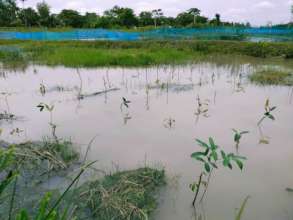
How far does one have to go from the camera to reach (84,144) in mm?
2684

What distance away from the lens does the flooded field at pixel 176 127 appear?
189 centimetres

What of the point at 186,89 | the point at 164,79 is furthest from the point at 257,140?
the point at 164,79

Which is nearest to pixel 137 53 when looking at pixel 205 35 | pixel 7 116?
pixel 7 116

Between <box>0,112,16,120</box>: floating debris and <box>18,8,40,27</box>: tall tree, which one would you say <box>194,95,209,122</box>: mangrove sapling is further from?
<box>18,8,40,27</box>: tall tree

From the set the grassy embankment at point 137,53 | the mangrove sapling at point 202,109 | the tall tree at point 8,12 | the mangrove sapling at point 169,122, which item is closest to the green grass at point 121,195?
the mangrove sapling at point 169,122

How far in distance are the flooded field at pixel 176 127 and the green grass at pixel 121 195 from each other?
108mm

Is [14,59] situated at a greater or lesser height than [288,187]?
greater

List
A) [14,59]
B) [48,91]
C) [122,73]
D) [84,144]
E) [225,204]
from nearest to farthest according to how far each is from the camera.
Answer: [225,204] → [84,144] → [48,91] → [122,73] → [14,59]

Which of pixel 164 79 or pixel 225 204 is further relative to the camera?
pixel 164 79

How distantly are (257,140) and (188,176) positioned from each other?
104 cm

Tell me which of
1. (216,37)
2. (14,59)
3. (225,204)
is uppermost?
(216,37)

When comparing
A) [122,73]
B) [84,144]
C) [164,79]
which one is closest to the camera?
[84,144]

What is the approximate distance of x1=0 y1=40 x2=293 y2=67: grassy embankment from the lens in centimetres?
753

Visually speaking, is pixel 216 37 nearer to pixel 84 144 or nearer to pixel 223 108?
pixel 223 108
